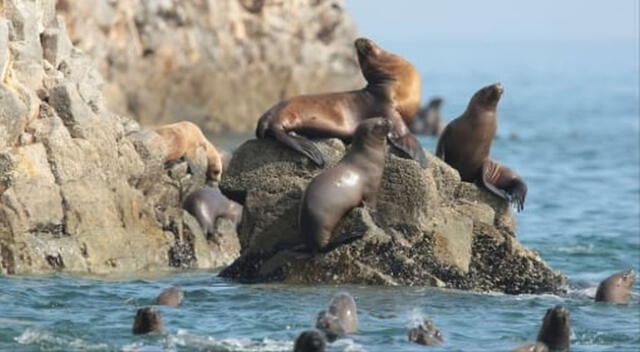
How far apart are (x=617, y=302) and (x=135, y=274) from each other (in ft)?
14.7

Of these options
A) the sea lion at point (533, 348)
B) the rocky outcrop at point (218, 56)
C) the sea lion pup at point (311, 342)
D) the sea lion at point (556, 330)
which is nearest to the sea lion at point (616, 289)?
the sea lion at point (556, 330)

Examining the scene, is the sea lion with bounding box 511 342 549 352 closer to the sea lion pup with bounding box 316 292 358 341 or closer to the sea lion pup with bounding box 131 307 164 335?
the sea lion pup with bounding box 316 292 358 341

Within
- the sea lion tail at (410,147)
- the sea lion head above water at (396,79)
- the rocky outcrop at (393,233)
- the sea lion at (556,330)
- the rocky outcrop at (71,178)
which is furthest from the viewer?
the rocky outcrop at (71,178)

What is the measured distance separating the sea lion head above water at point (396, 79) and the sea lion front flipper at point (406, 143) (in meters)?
0.63

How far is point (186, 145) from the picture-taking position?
20.5 metres

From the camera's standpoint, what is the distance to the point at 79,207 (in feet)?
55.4

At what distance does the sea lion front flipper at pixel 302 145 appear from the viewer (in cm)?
1532

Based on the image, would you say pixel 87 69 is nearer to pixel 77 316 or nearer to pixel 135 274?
pixel 135 274

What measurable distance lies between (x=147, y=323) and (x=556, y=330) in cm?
280

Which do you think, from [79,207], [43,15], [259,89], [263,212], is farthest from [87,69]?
[259,89]

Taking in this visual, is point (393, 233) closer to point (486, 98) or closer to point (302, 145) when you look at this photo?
point (302, 145)

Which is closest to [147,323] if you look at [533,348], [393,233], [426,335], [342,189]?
[426,335]

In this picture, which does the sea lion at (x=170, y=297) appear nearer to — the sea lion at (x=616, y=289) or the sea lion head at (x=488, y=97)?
the sea lion at (x=616, y=289)

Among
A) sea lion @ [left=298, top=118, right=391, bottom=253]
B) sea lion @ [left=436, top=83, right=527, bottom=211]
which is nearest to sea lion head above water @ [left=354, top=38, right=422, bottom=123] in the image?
sea lion @ [left=436, top=83, right=527, bottom=211]
